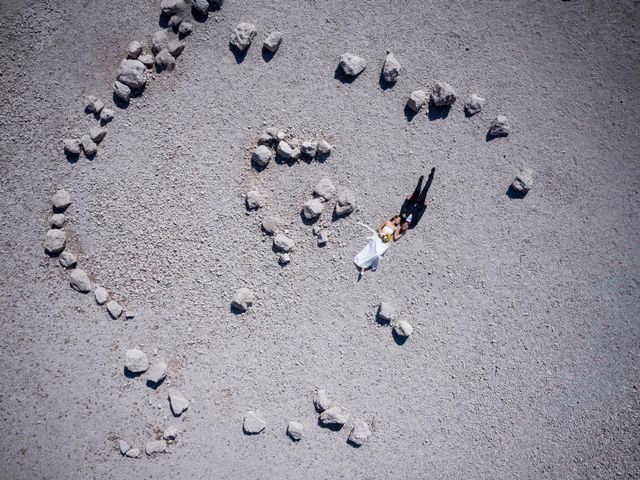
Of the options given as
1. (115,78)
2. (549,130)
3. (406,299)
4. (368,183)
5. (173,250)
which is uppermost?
(549,130)

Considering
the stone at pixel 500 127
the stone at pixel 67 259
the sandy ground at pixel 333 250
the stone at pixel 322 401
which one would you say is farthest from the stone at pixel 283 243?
the stone at pixel 500 127

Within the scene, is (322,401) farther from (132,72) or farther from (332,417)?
(132,72)

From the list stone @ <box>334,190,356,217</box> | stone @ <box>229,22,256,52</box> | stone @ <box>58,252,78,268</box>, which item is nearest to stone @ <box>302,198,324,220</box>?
stone @ <box>334,190,356,217</box>

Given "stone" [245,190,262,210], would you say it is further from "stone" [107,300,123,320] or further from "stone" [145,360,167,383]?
"stone" [145,360,167,383]

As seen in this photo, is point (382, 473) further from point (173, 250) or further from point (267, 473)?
point (173, 250)

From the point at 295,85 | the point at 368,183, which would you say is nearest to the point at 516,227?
the point at 368,183

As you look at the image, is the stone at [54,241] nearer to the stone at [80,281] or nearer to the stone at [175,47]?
the stone at [80,281]
